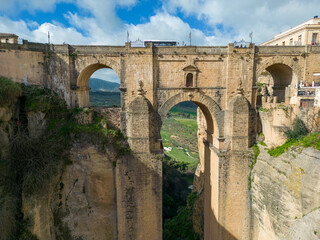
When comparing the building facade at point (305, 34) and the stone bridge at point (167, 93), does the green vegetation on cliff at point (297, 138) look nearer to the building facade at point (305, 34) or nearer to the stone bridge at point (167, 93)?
the stone bridge at point (167, 93)

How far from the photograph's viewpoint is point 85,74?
513 inches

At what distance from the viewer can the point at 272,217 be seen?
10461 mm

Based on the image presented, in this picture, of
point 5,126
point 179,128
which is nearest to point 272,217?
point 5,126

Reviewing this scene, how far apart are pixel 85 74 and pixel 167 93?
4.85 m

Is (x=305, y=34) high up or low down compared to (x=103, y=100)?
up

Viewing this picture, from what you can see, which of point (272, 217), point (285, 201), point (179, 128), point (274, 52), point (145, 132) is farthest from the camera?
point (179, 128)

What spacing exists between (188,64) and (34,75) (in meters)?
8.09

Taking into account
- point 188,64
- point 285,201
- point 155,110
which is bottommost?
point 285,201

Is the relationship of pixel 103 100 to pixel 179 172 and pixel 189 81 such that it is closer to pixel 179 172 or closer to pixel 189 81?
pixel 179 172

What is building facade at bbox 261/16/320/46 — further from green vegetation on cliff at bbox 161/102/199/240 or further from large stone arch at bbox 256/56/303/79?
green vegetation on cliff at bbox 161/102/199/240

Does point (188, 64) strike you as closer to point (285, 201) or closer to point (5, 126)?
point (285, 201)

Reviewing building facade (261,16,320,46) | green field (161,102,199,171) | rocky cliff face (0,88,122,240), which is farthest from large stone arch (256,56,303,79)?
green field (161,102,199,171)

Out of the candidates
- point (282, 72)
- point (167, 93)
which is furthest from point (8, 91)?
point (282, 72)

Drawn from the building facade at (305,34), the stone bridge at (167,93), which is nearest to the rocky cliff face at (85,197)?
the stone bridge at (167,93)
